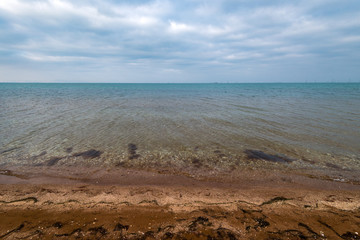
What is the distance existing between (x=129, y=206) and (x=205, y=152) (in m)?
5.62

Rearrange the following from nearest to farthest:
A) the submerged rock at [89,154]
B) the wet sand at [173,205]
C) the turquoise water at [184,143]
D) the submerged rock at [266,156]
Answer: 1. the wet sand at [173,205]
2. the turquoise water at [184,143]
3. the submerged rock at [266,156]
4. the submerged rock at [89,154]

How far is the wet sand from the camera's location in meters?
4.24

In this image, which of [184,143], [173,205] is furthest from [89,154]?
[173,205]

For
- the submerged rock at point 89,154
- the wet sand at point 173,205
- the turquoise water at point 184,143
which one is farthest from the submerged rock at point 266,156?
the submerged rock at point 89,154

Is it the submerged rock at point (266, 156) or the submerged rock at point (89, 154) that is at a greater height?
the submerged rock at point (89, 154)

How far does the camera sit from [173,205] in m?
5.32

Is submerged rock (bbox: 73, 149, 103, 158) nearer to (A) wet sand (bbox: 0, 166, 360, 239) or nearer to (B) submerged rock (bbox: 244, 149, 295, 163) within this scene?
(A) wet sand (bbox: 0, 166, 360, 239)

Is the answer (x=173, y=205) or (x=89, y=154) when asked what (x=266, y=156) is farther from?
(x=89, y=154)

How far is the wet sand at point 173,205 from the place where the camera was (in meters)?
4.24

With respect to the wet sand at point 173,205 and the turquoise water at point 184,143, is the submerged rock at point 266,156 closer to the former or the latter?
the turquoise water at point 184,143

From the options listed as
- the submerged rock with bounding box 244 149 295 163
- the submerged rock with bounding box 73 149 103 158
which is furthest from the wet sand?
the submerged rock with bounding box 73 149 103 158

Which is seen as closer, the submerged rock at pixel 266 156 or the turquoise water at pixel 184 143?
the turquoise water at pixel 184 143

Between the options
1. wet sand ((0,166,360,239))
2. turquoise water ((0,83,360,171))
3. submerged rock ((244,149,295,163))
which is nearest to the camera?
wet sand ((0,166,360,239))

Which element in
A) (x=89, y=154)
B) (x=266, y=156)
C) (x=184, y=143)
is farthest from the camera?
(x=184, y=143)
